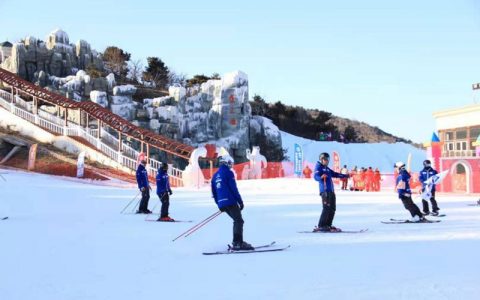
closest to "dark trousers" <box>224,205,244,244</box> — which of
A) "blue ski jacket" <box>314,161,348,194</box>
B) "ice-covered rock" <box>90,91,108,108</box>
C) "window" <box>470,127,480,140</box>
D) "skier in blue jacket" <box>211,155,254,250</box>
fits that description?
"skier in blue jacket" <box>211,155,254,250</box>

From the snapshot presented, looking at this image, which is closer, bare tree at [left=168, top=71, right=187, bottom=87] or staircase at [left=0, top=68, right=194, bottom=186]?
staircase at [left=0, top=68, right=194, bottom=186]

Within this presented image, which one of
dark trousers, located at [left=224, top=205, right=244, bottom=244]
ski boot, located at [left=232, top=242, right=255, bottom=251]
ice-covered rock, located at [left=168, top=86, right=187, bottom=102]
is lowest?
ski boot, located at [left=232, top=242, right=255, bottom=251]

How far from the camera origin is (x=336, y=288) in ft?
16.9

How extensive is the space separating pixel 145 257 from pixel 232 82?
3821 centimetres

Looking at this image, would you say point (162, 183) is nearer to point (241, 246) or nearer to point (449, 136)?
point (241, 246)

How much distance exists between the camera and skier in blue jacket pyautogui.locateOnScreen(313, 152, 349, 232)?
9781 mm

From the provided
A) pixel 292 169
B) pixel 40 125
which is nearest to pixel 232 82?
pixel 292 169

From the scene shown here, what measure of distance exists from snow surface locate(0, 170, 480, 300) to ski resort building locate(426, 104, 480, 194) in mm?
12129

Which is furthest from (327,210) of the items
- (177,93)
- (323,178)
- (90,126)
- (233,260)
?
(177,93)

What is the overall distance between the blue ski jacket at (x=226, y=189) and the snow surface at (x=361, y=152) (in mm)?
52833

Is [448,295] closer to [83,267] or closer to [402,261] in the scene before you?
[402,261]

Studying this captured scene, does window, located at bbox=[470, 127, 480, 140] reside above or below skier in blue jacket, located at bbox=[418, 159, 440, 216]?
above

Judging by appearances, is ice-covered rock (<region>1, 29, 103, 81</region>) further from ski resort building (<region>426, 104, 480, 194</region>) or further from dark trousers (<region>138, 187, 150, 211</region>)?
dark trousers (<region>138, 187, 150, 211</region>)

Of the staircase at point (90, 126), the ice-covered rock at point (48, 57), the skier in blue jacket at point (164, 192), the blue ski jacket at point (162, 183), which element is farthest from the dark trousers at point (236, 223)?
the ice-covered rock at point (48, 57)
